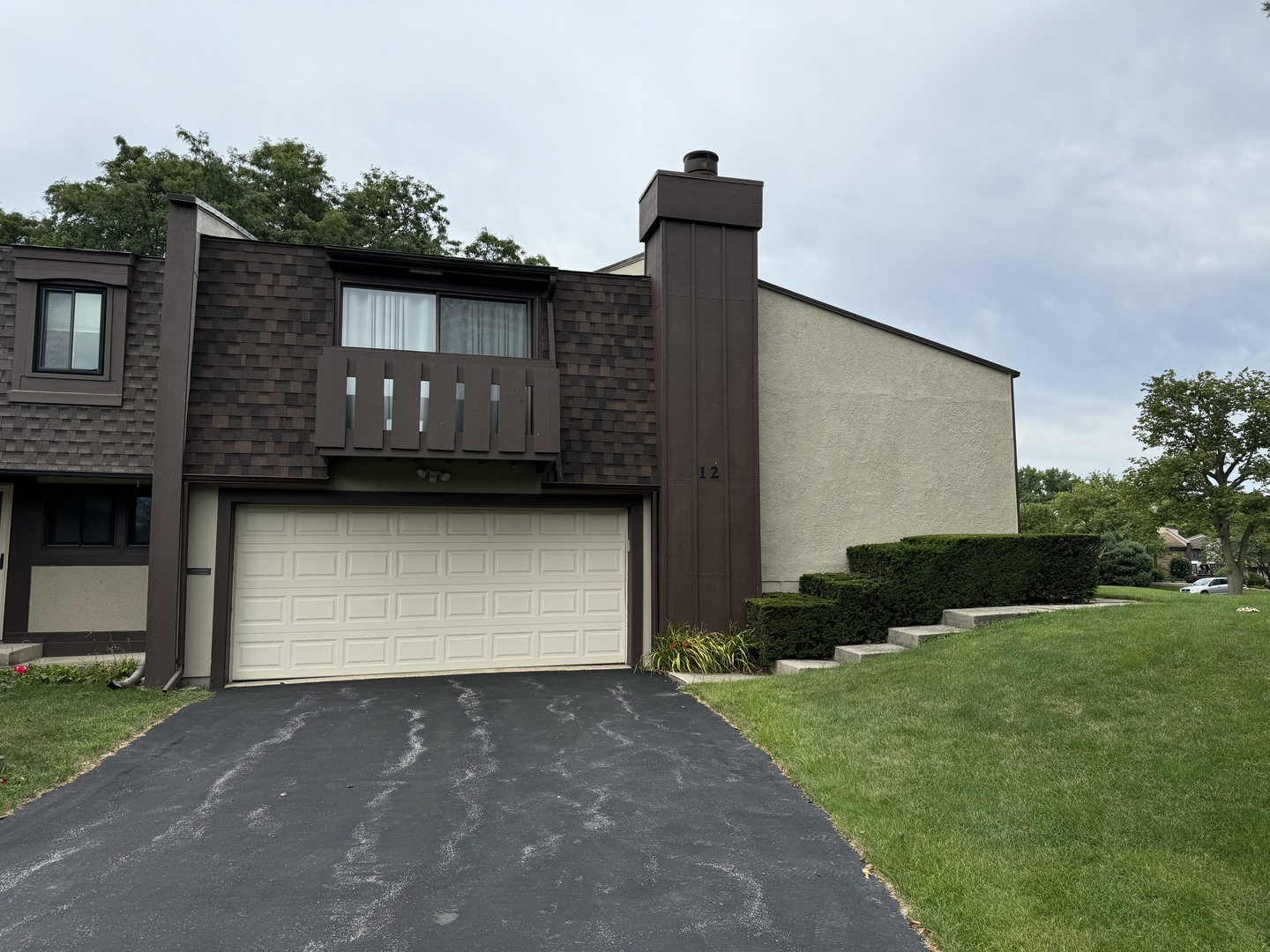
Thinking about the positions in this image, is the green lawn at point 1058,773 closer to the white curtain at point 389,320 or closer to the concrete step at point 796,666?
the concrete step at point 796,666

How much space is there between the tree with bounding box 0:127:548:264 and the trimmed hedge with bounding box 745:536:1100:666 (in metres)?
13.6

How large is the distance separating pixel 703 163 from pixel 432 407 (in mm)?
4919

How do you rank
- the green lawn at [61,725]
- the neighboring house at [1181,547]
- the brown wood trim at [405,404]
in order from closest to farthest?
the green lawn at [61,725], the brown wood trim at [405,404], the neighboring house at [1181,547]

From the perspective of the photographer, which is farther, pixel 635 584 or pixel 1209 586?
pixel 1209 586

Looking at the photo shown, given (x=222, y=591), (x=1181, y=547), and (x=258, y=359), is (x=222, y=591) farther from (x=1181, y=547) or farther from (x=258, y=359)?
(x=1181, y=547)

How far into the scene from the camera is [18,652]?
31.1ft

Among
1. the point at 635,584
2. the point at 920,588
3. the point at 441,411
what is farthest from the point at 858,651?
the point at 441,411

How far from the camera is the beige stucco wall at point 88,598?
10.2 m

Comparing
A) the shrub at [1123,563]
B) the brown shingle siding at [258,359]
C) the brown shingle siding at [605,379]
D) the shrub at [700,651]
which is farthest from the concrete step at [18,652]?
the shrub at [1123,563]

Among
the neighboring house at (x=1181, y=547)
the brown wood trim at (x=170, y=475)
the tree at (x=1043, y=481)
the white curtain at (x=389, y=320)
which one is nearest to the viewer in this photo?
the brown wood trim at (x=170, y=475)

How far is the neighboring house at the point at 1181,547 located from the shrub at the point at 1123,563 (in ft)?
93.1

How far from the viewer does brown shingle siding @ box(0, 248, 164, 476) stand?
29.4ft

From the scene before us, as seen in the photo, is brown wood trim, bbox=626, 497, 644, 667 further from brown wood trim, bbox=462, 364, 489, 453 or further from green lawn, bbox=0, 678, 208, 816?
green lawn, bbox=0, 678, 208, 816

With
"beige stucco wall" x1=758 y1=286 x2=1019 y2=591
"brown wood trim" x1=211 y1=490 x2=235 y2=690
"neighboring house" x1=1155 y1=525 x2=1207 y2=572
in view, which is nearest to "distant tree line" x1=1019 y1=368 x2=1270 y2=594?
"beige stucco wall" x1=758 y1=286 x2=1019 y2=591
